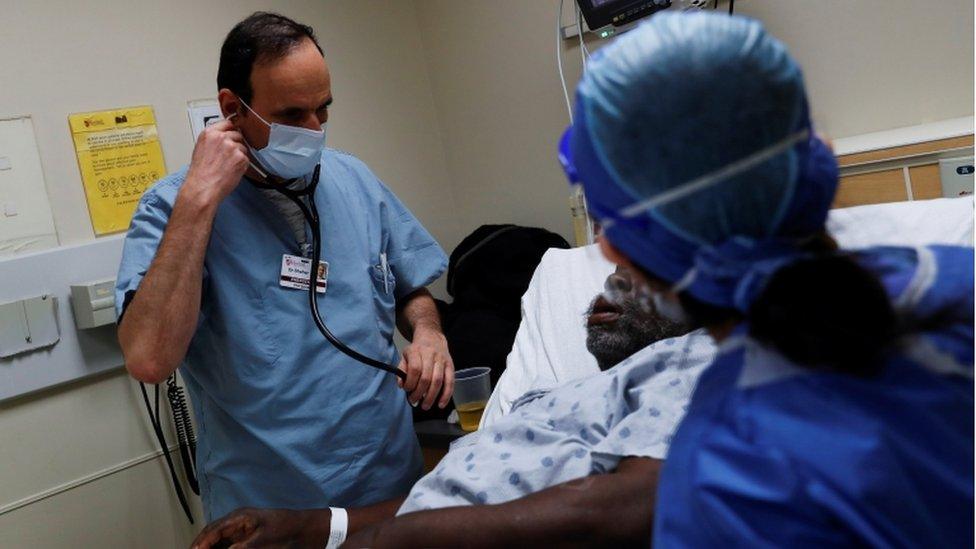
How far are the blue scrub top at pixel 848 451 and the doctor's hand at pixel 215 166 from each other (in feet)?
3.42

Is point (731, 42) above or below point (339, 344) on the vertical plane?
above

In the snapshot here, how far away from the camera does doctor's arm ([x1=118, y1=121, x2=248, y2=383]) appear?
55.2 inches

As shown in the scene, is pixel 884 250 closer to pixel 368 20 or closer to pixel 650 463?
pixel 650 463

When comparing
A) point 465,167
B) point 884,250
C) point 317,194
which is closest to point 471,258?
point 465,167

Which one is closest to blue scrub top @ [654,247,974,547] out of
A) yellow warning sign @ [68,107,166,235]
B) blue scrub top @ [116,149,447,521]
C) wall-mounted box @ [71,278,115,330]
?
blue scrub top @ [116,149,447,521]

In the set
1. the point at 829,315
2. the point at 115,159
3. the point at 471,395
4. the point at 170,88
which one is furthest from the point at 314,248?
the point at 829,315

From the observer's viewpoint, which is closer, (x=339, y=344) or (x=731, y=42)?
(x=731, y=42)

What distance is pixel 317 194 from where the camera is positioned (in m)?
1.67

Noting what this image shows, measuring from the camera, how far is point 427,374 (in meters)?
1.57

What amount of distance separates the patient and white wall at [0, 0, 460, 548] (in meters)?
0.86

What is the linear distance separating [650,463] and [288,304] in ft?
2.40

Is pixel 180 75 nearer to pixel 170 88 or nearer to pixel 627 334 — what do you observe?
pixel 170 88

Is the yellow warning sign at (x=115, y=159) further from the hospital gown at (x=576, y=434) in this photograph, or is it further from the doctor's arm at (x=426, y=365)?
the hospital gown at (x=576, y=434)

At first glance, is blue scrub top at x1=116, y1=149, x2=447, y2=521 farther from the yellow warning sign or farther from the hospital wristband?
the yellow warning sign
